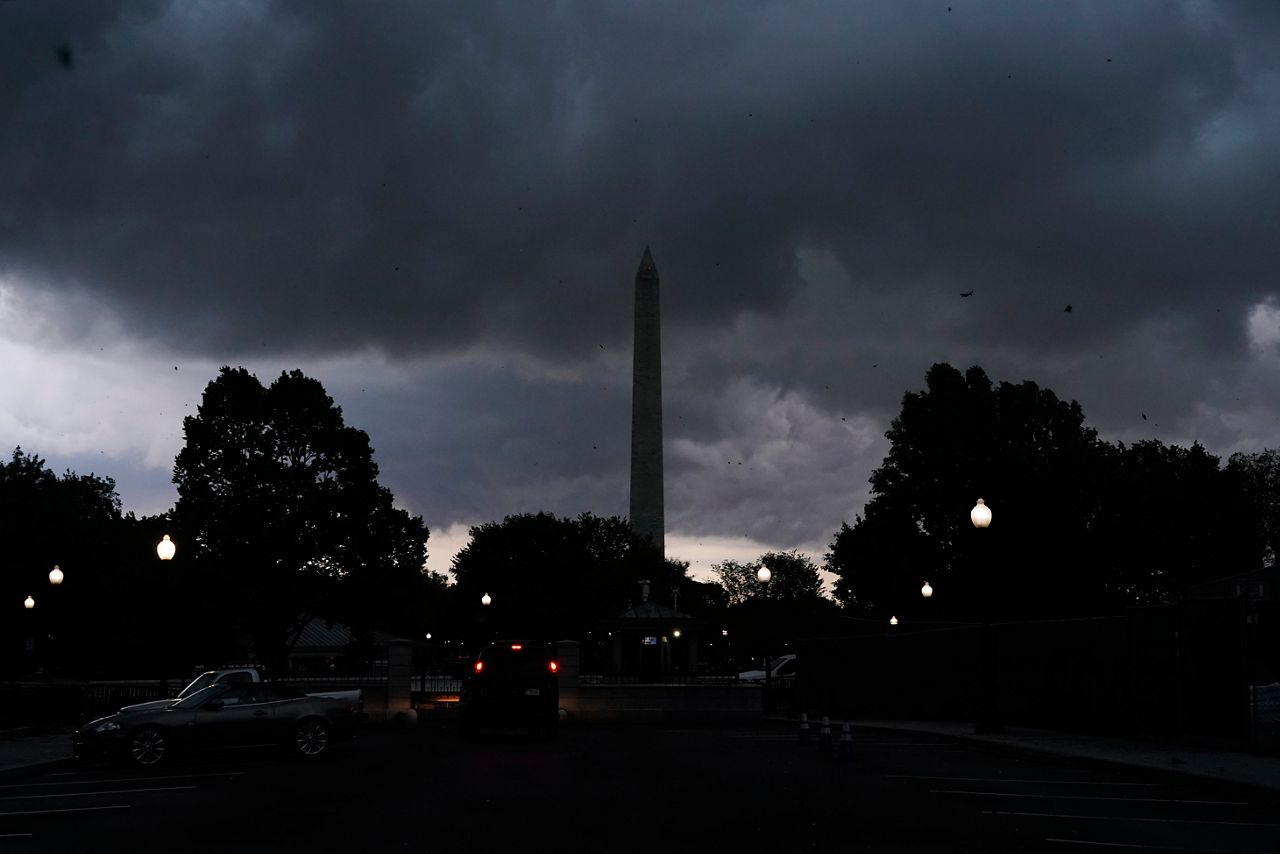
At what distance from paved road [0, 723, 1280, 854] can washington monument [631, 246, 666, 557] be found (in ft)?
160

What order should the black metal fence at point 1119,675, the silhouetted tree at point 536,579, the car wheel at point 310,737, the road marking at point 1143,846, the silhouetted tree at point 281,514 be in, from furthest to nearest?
the silhouetted tree at point 536,579 < the silhouetted tree at point 281,514 < the car wheel at point 310,737 < the black metal fence at point 1119,675 < the road marking at point 1143,846

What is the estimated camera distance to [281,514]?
62625 millimetres

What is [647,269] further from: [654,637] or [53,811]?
[53,811]

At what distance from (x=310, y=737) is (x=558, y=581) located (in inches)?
2421

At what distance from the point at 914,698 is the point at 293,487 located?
35973 millimetres

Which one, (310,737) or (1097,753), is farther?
(310,737)

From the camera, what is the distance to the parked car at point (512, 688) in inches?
1103

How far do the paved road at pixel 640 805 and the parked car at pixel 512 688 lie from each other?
5.28 meters

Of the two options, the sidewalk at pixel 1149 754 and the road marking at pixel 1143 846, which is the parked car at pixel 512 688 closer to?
the sidewalk at pixel 1149 754

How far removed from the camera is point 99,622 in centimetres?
4888

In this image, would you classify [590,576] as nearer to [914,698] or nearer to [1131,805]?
[914,698]

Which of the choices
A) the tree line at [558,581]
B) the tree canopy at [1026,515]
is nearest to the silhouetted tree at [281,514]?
the tree line at [558,581]

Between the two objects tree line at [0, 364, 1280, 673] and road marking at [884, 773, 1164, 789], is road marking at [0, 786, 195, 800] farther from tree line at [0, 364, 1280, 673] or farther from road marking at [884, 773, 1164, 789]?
tree line at [0, 364, 1280, 673]

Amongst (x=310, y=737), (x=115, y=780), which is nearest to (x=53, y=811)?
(x=115, y=780)
